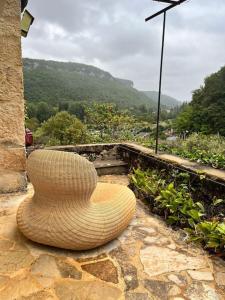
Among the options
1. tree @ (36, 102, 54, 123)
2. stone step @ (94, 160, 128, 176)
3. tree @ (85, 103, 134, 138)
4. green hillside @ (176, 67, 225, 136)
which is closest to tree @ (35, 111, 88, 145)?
tree @ (85, 103, 134, 138)

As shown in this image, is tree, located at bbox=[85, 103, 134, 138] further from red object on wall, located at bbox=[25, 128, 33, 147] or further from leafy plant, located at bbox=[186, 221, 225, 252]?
leafy plant, located at bbox=[186, 221, 225, 252]

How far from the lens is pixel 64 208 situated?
214cm

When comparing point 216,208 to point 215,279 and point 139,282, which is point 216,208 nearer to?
point 215,279

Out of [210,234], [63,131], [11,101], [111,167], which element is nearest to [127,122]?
[63,131]

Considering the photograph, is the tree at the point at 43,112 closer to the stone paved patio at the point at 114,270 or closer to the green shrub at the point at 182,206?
the green shrub at the point at 182,206

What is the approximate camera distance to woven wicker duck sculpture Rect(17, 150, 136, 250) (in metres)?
2.05

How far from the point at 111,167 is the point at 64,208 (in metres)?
2.85

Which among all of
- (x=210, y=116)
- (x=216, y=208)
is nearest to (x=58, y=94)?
(x=210, y=116)

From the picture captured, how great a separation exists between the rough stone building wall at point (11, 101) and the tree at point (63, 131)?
517 centimetres

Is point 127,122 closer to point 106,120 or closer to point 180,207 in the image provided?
point 106,120

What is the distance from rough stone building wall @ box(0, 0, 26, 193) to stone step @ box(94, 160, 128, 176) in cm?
164

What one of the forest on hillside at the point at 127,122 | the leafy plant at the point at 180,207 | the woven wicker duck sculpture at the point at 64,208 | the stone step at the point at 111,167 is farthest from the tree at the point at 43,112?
the woven wicker duck sculpture at the point at 64,208

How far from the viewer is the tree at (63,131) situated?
9281 mm

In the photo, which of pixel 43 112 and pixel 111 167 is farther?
pixel 43 112
